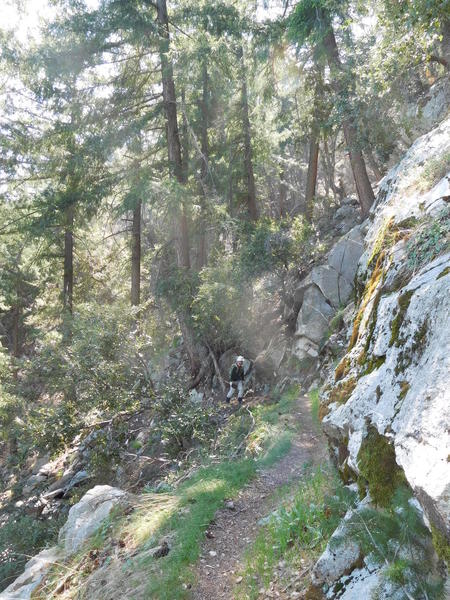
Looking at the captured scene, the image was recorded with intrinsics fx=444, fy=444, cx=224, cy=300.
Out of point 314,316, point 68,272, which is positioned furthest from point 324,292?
point 68,272

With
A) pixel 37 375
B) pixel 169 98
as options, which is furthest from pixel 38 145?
pixel 37 375

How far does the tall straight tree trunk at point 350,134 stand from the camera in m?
13.5

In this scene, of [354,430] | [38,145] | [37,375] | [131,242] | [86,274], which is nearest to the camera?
[354,430]

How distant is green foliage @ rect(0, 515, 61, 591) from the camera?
28.0 feet

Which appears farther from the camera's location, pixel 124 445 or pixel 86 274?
pixel 86 274

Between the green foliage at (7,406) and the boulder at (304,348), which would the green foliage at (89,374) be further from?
the boulder at (304,348)

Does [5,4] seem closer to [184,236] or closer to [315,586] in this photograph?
[184,236]

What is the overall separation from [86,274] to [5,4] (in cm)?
1112

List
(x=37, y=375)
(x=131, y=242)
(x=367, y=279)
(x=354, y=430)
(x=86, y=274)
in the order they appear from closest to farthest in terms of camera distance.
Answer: (x=354, y=430)
(x=367, y=279)
(x=37, y=375)
(x=131, y=242)
(x=86, y=274)

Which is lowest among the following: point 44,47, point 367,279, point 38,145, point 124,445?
point 124,445

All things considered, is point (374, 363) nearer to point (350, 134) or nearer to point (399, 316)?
point (399, 316)

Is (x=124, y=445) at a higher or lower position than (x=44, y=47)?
lower

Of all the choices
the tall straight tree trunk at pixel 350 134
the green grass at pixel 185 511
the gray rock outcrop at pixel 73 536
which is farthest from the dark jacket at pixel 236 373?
the tall straight tree trunk at pixel 350 134

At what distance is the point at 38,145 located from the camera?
52.4 ft
